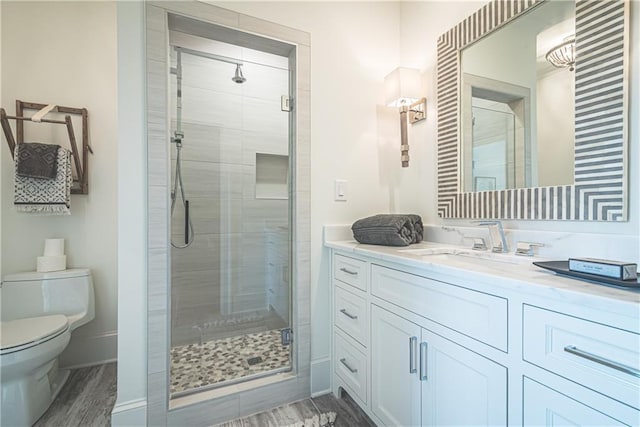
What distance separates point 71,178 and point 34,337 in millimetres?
928

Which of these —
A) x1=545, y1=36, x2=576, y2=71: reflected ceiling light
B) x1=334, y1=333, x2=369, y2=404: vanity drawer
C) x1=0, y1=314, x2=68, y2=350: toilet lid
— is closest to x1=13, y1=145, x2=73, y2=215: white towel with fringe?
x1=0, y1=314, x2=68, y2=350: toilet lid

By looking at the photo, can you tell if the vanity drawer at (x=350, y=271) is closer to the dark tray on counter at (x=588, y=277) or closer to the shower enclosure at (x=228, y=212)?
the shower enclosure at (x=228, y=212)

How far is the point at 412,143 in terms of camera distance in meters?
1.78

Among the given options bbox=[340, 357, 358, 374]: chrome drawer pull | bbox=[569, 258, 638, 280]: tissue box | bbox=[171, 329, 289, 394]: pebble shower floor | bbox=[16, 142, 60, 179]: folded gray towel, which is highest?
bbox=[16, 142, 60, 179]: folded gray towel

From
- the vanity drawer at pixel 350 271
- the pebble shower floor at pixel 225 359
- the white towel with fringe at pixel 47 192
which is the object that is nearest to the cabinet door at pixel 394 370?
the vanity drawer at pixel 350 271

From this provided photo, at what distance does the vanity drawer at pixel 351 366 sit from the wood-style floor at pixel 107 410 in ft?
0.47

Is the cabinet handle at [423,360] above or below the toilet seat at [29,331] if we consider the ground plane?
above

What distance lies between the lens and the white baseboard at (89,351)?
74.4 inches

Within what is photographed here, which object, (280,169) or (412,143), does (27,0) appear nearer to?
(280,169)

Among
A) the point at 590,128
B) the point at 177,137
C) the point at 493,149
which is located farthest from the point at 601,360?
the point at 177,137

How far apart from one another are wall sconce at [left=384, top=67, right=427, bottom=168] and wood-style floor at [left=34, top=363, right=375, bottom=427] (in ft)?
4.62

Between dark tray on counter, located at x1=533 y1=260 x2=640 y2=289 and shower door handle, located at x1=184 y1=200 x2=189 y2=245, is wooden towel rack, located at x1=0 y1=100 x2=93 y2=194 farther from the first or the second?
dark tray on counter, located at x1=533 y1=260 x2=640 y2=289

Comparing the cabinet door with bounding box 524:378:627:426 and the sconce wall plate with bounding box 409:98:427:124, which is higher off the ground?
the sconce wall plate with bounding box 409:98:427:124

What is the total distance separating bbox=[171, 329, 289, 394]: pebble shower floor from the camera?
1.50 m
